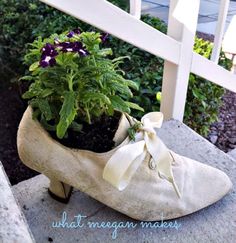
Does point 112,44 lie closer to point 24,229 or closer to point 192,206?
point 192,206

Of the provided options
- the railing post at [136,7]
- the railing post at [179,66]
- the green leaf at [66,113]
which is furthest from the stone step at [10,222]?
the railing post at [136,7]

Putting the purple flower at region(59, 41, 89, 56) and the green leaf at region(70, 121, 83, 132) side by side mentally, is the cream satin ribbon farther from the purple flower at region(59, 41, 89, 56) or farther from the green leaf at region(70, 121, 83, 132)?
the purple flower at region(59, 41, 89, 56)

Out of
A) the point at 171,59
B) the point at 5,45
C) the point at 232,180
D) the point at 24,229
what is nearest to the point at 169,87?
the point at 171,59

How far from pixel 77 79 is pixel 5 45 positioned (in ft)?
4.58

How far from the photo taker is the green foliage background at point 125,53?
1497 mm

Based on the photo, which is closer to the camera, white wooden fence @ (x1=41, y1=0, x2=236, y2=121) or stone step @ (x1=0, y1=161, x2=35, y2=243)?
stone step @ (x1=0, y1=161, x2=35, y2=243)

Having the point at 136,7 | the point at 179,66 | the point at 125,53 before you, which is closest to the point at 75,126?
the point at 179,66

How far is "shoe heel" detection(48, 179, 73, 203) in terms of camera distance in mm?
899

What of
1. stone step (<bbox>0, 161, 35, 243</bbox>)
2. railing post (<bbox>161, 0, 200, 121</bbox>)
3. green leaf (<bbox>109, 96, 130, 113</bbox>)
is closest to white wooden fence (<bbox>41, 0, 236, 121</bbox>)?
railing post (<bbox>161, 0, 200, 121</bbox>)

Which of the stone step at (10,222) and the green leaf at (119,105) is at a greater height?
the green leaf at (119,105)

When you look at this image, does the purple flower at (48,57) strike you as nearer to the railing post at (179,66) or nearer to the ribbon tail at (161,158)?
the ribbon tail at (161,158)

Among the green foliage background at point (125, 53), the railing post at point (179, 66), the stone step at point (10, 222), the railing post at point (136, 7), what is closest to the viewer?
the stone step at point (10, 222)

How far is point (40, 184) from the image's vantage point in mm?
1010

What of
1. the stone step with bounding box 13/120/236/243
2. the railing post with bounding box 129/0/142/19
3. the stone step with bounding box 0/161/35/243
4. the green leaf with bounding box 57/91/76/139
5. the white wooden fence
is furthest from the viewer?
the railing post with bounding box 129/0/142/19
